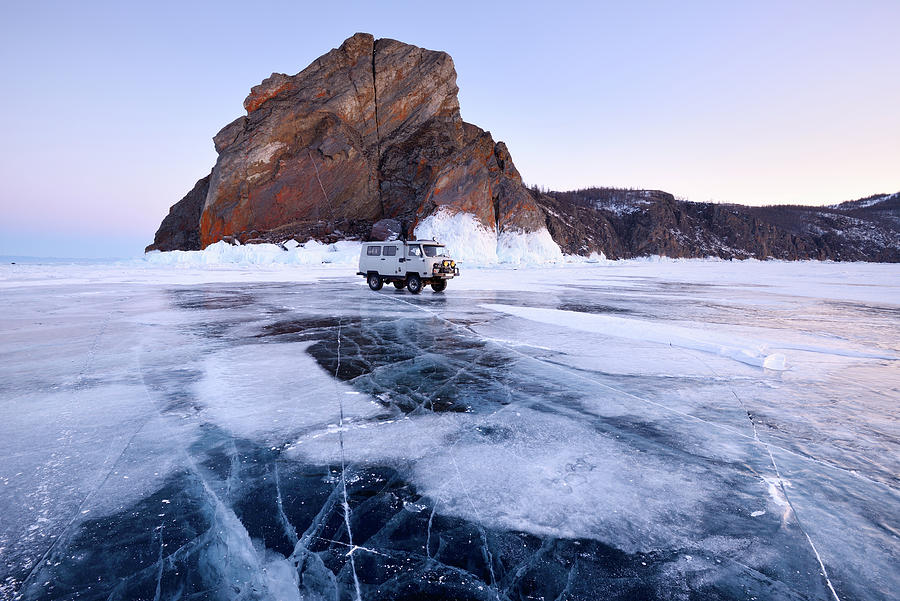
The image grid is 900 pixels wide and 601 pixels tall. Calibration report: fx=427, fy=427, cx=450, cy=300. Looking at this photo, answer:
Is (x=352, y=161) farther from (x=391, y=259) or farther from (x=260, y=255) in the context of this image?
(x=391, y=259)

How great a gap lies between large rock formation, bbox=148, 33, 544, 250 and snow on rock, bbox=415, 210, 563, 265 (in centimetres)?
125

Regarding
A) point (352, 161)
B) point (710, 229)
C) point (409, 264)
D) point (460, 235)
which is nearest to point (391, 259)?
point (409, 264)

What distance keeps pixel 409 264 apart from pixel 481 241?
115 feet

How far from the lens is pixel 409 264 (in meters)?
19.0

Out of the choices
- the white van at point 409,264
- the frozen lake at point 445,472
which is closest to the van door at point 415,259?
the white van at point 409,264

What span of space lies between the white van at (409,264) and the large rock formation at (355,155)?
32.5 meters

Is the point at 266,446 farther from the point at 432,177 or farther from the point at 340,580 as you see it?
the point at 432,177

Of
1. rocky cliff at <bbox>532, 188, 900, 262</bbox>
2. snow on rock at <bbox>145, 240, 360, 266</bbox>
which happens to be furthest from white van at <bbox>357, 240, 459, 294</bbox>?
rocky cliff at <bbox>532, 188, 900, 262</bbox>

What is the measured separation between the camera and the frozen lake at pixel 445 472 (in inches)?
96.0

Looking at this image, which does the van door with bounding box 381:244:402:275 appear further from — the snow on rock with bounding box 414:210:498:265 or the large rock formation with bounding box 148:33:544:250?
the large rock formation with bounding box 148:33:544:250

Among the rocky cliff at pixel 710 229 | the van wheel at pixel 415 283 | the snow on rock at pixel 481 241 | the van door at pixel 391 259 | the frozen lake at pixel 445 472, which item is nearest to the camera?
the frozen lake at pixel 445 472

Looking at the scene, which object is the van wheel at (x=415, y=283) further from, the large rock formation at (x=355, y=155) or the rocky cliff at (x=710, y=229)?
the rocky cliff at (x=710, y=229)

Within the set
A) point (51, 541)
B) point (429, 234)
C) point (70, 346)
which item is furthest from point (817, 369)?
point (429, 234)

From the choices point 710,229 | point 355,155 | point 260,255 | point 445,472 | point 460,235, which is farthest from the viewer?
point 710,229
